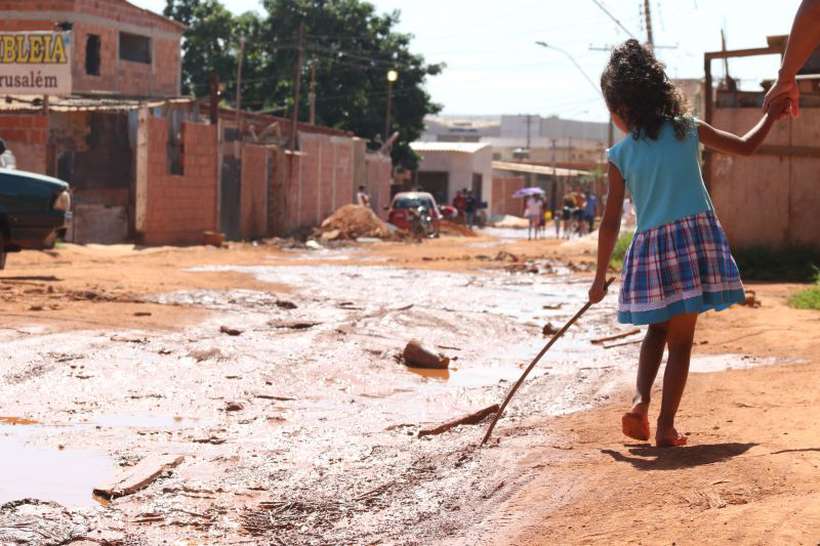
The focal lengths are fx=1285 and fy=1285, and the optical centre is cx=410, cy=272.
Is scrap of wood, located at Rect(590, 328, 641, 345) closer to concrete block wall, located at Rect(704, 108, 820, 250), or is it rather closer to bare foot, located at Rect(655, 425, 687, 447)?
bare foot, located at Rect(655, 425, 687, 447)

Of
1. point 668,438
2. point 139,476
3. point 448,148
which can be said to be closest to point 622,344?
point 668,438

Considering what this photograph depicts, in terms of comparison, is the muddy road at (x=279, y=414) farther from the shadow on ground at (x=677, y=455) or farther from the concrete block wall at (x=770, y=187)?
the concrete block wall at (x=770, y=187)

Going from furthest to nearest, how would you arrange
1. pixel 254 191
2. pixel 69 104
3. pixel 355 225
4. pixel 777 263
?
pixel 355 225 → pixel 254 191 → pixel 69 104 → pixel 777 263

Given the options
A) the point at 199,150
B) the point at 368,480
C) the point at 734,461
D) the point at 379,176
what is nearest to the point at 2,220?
the point at 368,480

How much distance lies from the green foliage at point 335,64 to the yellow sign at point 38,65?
3161 centimetres

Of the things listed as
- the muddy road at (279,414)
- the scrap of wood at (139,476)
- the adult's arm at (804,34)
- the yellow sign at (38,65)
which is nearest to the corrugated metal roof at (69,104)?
the yellow sign at (38,65)

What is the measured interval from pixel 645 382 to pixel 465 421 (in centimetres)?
125

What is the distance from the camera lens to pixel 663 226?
5410 mm

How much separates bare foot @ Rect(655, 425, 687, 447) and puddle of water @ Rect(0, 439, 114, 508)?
231 centimetres

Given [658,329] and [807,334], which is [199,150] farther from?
[658,329]

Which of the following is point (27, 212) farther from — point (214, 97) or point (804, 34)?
point (214, 97)

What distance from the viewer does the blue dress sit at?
5.34 meters

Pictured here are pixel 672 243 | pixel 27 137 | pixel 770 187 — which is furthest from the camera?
pixel 27 137

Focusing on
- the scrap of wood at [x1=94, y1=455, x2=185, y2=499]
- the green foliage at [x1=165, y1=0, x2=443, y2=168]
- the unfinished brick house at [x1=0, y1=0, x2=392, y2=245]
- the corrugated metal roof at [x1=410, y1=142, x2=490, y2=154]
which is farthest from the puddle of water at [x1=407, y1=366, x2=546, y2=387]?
the corrugated metal roof at [x1=410, y1=142, x2=490, y2=154]
